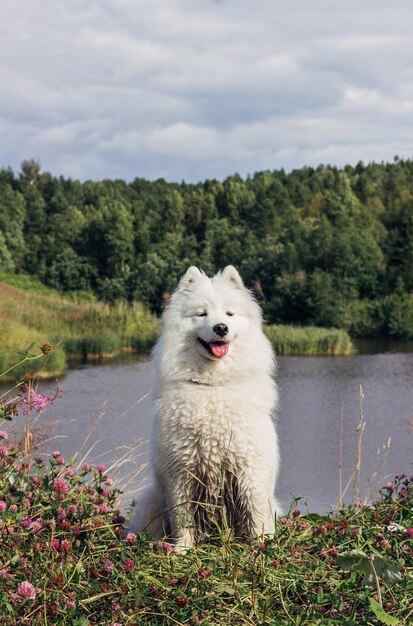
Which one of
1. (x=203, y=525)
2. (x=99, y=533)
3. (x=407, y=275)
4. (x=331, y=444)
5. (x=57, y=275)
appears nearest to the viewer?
(x=99, y=533)

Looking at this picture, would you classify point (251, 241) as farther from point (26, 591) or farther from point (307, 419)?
point (26, 591)

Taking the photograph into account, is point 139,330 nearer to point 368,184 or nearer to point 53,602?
point 53,602

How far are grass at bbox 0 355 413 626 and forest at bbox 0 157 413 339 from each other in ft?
105

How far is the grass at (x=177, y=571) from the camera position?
2.63 m

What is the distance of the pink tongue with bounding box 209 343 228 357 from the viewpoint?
350 centimetres

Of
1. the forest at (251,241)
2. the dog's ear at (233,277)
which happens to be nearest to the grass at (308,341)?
the forest at (251,241)

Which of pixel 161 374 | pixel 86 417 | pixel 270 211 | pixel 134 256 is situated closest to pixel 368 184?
pixel 270 211

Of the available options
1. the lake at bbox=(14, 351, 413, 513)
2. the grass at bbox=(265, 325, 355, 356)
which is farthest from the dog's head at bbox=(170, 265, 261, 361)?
the grass at bbox=(265, 325, 355, 356)

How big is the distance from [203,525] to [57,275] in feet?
162

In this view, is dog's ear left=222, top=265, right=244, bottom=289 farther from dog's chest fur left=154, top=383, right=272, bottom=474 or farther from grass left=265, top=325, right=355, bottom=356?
grass left=265, top=325, right=355, bottom=356

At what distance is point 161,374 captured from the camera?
3.64m

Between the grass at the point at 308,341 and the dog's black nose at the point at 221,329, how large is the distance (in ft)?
83.3

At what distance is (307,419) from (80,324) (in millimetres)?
14249

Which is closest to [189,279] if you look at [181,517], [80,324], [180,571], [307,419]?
[181,517]
